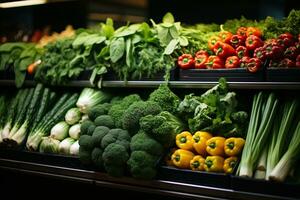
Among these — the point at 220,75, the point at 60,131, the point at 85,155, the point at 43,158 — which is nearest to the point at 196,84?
the point at 220,75

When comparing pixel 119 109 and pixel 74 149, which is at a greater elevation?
pixel 119 109

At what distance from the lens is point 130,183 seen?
3117mm

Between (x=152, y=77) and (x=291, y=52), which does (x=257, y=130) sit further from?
(x=152, y=77)

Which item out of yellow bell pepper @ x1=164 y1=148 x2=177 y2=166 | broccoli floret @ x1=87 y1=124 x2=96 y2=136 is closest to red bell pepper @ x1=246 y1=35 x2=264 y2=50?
yellow bell pepper @ x1=164 y1=148 x2=177 y2=166

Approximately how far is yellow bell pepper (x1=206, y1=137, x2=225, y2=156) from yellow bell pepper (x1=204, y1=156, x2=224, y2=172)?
0.12 ft

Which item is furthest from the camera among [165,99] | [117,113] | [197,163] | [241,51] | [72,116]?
[72,116]

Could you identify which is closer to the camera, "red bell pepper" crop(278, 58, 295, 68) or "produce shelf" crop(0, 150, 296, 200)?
"produce shelf" crop(0, 150, 296, 200)

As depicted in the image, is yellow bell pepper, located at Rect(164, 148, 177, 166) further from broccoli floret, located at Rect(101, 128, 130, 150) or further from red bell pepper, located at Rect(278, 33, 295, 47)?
red bell pepper, located at Rect(278, 33, 295, 47)

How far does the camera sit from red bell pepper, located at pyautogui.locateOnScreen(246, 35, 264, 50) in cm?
305

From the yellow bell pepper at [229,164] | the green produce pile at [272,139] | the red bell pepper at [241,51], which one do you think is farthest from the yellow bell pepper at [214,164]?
the red bell pepper at [241,51]

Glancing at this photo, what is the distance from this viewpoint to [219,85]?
302 centimetres

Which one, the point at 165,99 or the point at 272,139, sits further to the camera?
the point at 165,99

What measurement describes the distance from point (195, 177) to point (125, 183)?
0.58 meters

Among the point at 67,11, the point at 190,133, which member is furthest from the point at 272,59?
the point at 67,11
